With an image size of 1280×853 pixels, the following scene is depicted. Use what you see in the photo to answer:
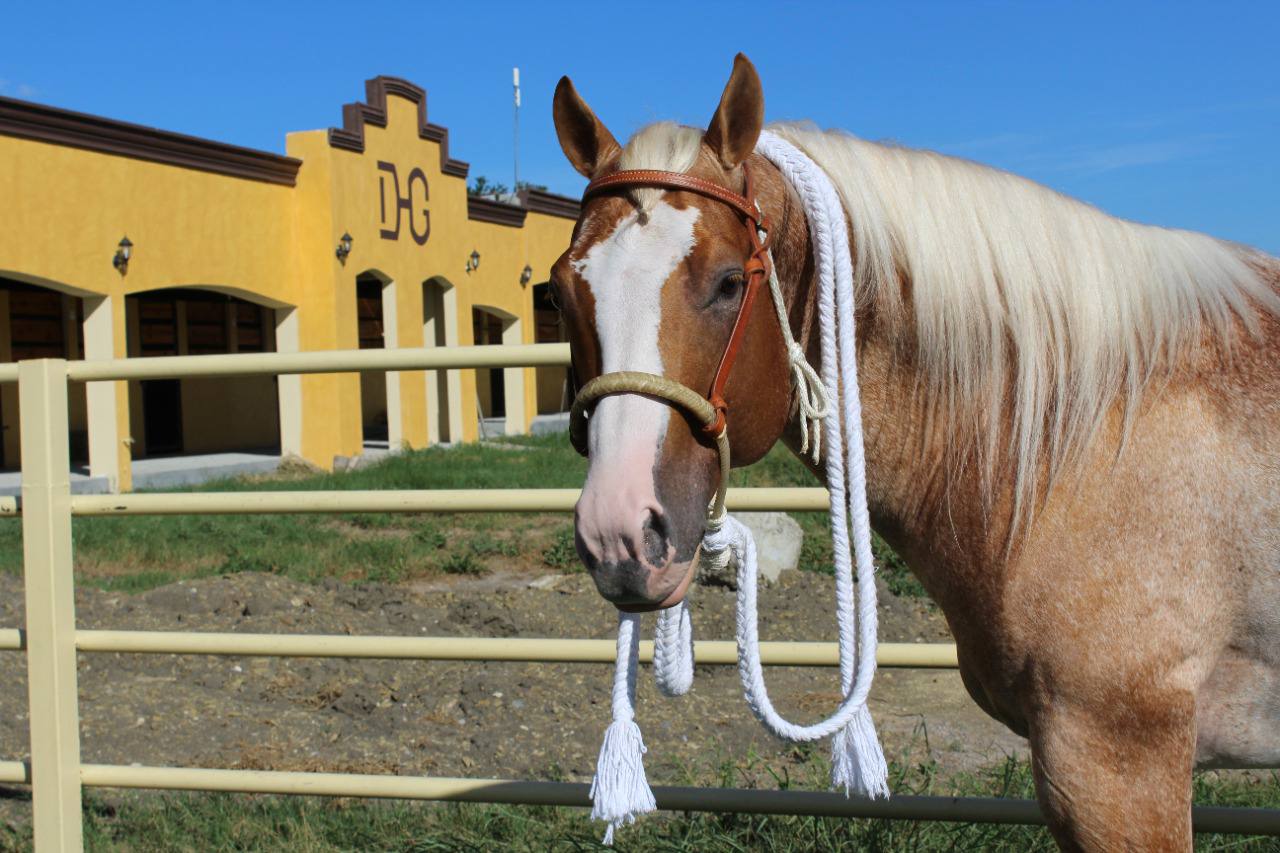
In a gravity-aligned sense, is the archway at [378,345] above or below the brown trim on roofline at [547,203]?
below

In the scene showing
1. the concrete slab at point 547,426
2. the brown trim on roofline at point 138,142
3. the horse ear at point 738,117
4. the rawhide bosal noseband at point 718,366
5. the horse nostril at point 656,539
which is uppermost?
the brown trim on roofline at point 138,142

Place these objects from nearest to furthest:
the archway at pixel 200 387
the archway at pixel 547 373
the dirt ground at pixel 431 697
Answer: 1. the dirt ground at pixel 431 697
2. the archway at pixel 200 387
3. the archway at pixel 547 373

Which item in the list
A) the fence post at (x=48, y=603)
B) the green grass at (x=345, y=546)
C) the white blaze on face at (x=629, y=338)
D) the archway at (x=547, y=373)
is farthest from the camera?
the archway at (x=547, y=373)

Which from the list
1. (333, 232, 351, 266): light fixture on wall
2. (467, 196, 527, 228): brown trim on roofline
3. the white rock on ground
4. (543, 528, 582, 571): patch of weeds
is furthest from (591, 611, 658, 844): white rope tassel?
(467, 196, 527, 228): brown trim on roofline

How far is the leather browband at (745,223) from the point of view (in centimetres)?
167

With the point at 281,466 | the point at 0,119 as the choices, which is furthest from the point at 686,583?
the point at 281,466

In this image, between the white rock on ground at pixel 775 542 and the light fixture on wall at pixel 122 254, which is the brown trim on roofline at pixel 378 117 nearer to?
the light fixture on wall at pixel 122 254

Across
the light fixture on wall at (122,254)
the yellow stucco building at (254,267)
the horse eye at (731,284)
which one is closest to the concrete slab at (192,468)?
the yellow stucco building at (254,267)

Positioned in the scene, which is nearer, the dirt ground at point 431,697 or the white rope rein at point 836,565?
the white rope rein at point 836,565

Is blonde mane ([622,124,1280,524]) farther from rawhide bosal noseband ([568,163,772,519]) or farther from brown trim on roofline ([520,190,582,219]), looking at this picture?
brown trim on roofline ([520,190,582,219])

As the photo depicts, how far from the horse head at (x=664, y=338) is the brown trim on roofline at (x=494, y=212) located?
17.8 metres

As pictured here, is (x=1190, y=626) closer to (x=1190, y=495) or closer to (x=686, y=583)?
(x=1190, y=495)

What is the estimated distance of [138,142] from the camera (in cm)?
1262

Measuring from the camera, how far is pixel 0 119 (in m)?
11.0
